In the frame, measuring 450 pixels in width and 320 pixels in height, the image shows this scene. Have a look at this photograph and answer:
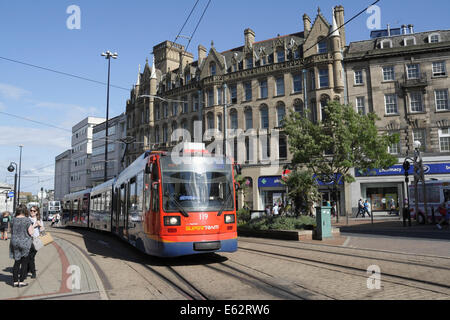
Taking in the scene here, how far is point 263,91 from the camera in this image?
36250mm

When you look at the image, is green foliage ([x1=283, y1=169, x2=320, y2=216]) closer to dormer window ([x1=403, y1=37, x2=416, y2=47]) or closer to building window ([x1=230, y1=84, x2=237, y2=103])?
building window ([x1=230, y1=84, x2=237, y2=103])

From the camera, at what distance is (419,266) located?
8250 millimetres

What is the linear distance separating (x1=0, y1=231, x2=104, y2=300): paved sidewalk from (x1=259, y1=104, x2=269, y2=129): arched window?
90.0 feet

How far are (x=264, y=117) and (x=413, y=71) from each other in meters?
13.4

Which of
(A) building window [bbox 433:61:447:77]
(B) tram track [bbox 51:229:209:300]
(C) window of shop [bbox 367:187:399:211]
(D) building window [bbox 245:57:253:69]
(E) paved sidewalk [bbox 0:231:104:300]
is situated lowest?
(B) tram track [bbox 51:229:209:300]

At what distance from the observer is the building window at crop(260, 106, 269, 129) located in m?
35.8

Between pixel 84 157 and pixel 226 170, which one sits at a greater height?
pixel 84 157

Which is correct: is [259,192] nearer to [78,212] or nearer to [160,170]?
[78,212]

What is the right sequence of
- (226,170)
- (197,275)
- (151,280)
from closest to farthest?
1. (151,280)
2. (197,275)
3. (226,170)

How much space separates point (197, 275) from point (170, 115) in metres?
37.5

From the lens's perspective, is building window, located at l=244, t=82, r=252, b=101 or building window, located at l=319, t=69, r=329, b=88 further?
building window, located at l=244, t=82, r=252, b=101

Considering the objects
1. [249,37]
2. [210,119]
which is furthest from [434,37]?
[210,119]

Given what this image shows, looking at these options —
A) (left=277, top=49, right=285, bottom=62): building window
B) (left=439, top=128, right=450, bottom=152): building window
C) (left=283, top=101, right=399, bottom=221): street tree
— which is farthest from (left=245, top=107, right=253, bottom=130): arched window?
(left=439, top=128, right=450, bottom=152): building window
